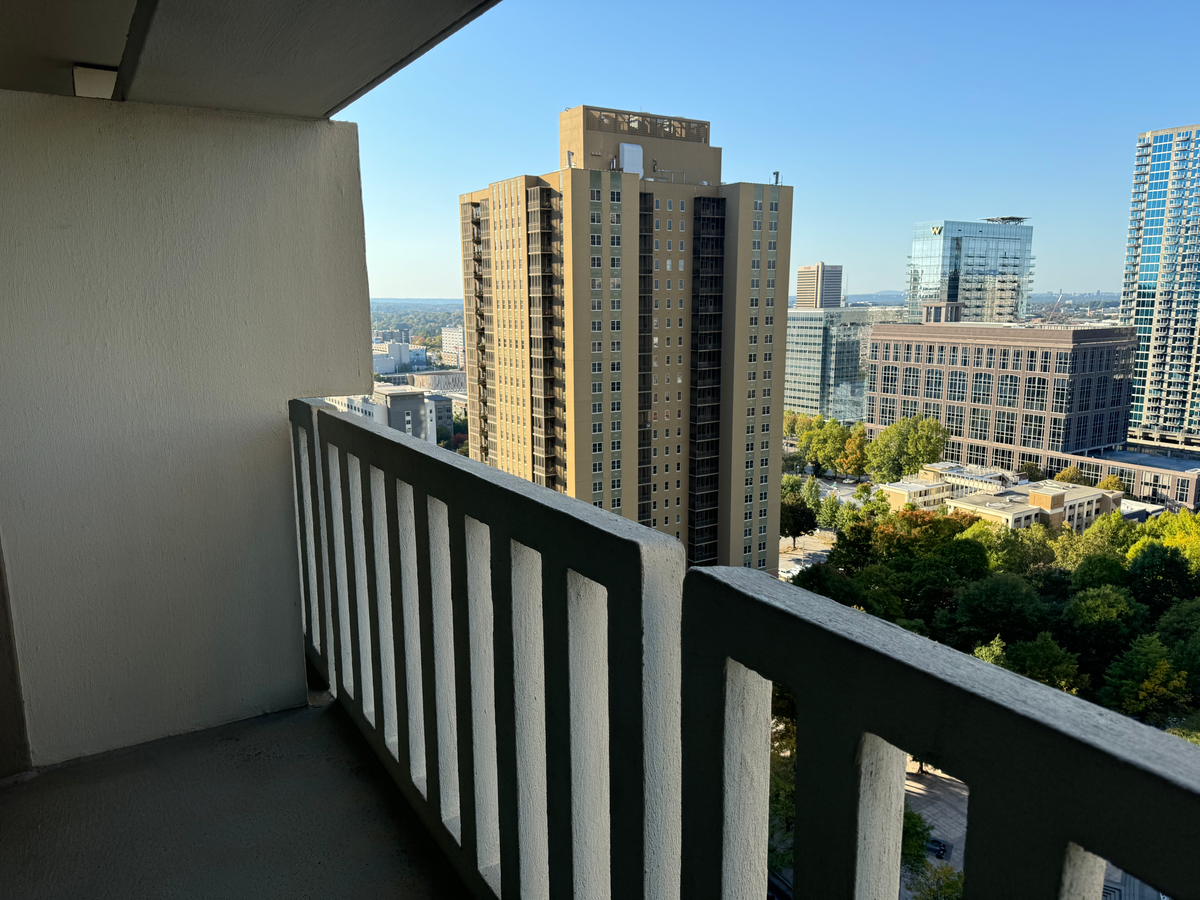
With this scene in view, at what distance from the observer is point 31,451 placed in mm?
1492

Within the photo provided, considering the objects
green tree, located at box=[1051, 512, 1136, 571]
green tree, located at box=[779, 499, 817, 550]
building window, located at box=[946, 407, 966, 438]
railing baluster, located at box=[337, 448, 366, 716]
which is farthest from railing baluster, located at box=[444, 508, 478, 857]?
green tree, located at box=[779, 499, 817, 550]

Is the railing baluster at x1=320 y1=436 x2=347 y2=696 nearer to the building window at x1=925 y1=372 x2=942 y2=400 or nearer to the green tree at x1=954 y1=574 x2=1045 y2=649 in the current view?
the green tree at x1=954 y1=574 x2=1045 y2=649

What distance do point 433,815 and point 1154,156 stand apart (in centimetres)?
2900

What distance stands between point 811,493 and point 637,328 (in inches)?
368

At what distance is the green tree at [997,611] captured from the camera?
971 cm

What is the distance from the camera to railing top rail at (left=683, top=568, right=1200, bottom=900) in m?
0.31

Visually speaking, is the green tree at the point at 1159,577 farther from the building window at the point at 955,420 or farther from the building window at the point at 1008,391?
the building window at the point at 955,420

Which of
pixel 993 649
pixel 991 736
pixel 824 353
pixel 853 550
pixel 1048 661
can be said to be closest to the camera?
pixel 991 736

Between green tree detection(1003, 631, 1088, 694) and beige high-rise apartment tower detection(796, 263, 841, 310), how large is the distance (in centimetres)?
3541

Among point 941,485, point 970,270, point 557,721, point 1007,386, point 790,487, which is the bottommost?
point 790,487

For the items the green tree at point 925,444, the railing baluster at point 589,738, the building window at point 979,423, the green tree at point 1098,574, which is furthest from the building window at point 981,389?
the railing baluster at point 589,738

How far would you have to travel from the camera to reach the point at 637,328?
2369cm

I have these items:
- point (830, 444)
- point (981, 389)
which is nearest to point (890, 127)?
point (830, 444)

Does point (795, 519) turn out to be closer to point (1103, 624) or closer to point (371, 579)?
point (1103, 624)
